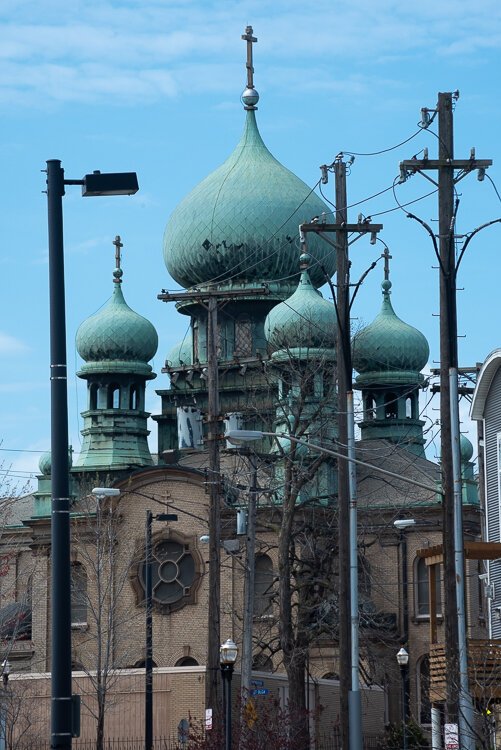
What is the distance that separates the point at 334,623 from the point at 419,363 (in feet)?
69.0

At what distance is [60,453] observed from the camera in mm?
18844

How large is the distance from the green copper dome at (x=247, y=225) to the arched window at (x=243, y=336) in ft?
4.83

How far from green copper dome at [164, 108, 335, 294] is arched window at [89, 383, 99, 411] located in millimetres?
5449

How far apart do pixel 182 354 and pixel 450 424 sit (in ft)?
148

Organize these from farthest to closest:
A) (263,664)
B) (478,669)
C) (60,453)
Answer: (263,664) < (478,669) < (60,453)

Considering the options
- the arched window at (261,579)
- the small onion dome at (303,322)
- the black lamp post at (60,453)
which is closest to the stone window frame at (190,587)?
the arched window at (261,579)

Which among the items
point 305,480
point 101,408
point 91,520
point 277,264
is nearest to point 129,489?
point 91,520

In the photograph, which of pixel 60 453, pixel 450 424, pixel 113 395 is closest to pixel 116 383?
pixel 113 395

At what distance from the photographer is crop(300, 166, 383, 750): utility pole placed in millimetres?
28812

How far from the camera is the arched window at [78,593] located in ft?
191

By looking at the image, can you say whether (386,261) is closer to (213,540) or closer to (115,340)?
(115,340)

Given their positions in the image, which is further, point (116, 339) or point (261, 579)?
point (116, 339)

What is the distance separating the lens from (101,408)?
67.2 meters

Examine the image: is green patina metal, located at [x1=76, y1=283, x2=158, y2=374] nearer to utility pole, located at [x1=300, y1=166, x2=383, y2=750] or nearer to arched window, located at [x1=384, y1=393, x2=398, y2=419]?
arched window, located at [x1=384, y1=393, x2=398, y2=419]
